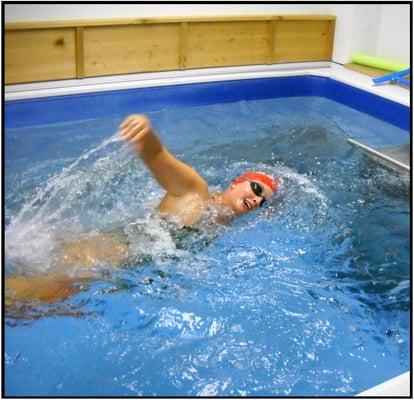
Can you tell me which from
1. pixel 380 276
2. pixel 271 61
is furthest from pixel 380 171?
pixel 271 61

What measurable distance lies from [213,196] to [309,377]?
105cm

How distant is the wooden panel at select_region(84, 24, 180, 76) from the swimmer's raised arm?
11.0 feet

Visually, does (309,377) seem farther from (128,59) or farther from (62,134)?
(128,59)

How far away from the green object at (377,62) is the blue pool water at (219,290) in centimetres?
235

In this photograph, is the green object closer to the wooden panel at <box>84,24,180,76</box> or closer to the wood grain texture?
the wood grain texture

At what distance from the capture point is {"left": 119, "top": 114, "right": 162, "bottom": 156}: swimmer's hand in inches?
94.8

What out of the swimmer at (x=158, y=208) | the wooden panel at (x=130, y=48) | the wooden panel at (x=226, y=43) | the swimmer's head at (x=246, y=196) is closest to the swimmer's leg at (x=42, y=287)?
the swimmer at (x=158, y=208)

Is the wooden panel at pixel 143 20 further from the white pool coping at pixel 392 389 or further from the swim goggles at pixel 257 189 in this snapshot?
the white pool coping at pixel 392 389

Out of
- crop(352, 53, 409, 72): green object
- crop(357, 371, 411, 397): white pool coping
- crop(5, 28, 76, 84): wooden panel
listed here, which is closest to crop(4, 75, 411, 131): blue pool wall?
crop(5, 28, 76, 84): wooden panel

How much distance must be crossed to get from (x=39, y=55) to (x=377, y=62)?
371cm

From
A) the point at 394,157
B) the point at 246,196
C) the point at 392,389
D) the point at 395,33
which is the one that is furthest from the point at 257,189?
the point at 395,33

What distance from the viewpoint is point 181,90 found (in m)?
5.96

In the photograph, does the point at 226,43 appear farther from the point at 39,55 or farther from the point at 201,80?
the point at 39,55

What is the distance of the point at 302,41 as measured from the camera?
22.0 feet
